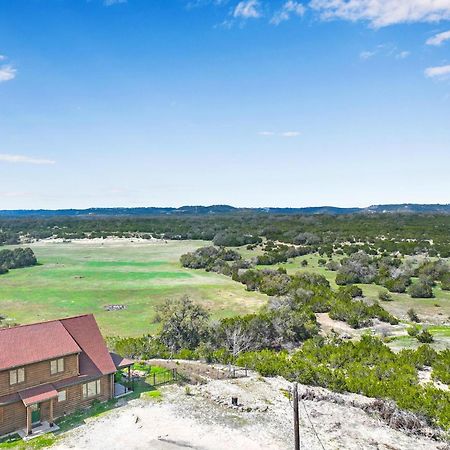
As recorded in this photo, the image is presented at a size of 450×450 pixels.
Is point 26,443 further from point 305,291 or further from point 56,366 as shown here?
point 305,291

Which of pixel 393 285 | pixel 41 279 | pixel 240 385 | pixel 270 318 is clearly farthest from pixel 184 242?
pixel 240 385

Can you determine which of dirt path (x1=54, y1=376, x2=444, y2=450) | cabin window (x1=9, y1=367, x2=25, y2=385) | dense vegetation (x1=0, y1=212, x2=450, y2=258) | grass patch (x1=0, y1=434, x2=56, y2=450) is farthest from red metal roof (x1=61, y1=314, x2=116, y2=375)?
dense vegetation (x1=0, y1=212, x2=450, y2=258)

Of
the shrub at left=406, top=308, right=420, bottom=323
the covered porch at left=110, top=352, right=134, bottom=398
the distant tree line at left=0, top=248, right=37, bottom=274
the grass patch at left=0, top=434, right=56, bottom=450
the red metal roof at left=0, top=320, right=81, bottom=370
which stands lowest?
the shrub at left=406, top=308, right=420, bottom=323

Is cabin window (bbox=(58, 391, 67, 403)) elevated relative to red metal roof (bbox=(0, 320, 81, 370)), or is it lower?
lower

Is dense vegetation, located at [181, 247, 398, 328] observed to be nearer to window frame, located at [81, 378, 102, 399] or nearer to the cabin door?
window frame, located at [81, 378, 102, 399]

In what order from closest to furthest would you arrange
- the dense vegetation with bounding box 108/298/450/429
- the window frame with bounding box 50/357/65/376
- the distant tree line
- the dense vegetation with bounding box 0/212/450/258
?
the window frame with bounding box 50/357/65/376, the dense vegetation with bounding box 108/298/450/429, the distant tree line, the dense vegetation with bounding box 0/212/450/258

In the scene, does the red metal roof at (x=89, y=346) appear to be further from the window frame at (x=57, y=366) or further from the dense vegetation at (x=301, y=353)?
the dense vegetation at (x=301, y=353)

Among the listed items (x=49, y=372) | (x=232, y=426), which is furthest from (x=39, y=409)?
(x=232, y=426)
